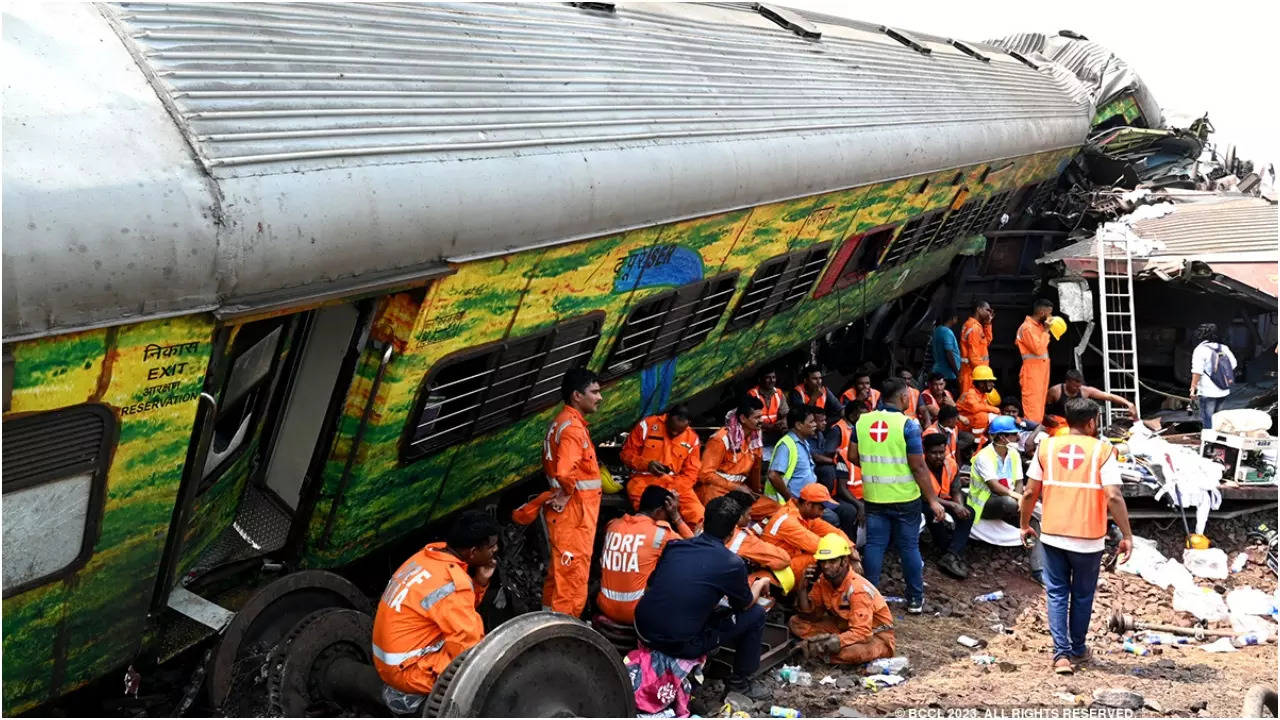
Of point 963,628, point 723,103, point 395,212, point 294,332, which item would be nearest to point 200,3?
point 395,212

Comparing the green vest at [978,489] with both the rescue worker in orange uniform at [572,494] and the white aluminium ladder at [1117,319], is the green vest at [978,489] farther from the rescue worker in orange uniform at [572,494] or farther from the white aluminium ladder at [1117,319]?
the rescue worker in orange uniform at [572,494]

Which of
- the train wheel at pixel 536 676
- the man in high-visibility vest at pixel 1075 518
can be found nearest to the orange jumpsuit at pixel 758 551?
the man in high-visibility vest at pixel 1075 518

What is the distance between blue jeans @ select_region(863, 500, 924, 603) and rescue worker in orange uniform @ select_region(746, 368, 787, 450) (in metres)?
1.63

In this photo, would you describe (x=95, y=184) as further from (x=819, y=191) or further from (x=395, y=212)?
(x=819, y=191)

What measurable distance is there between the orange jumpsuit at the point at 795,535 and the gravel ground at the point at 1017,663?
592mm

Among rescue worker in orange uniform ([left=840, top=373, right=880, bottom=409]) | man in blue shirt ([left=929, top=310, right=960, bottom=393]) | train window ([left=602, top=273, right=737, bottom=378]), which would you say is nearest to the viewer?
train window ([left=602, top=273, right=737, bottom=378])

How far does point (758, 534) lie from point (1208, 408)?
17.7 feet

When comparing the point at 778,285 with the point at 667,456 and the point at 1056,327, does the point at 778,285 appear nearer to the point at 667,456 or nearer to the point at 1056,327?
the point at 667,456

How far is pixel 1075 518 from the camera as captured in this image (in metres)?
5.80

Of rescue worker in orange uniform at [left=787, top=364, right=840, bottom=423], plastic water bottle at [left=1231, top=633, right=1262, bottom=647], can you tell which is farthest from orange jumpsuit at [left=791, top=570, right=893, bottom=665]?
rescue worker in orange uniform at [left=787, top=364, right=840, bottom=423]

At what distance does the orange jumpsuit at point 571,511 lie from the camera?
5.64 m

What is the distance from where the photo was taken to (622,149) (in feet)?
18.0

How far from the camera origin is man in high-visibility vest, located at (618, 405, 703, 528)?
22.6 feet

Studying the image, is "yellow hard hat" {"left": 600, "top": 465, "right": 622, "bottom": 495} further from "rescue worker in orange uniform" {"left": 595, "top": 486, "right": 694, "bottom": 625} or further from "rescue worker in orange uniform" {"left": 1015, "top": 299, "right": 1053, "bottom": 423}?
"rescue worker in orange uniform" {"left": 1015, "top": 299, "right": 1053, "bottom": 423}
